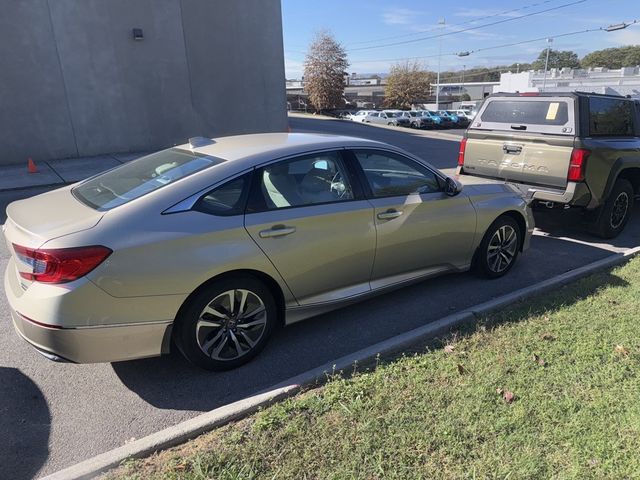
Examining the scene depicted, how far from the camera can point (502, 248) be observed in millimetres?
5039

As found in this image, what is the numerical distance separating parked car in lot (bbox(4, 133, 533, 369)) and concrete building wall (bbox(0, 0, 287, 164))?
11.6 meters

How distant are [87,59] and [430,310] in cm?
1345

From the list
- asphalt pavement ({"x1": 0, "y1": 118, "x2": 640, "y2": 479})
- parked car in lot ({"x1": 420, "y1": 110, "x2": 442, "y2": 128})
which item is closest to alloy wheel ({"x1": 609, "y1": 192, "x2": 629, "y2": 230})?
asphalt pavement ({"x1": 0, "y1": 118, "x2": 640, "y2": 479})

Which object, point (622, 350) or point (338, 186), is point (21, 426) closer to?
point (338, 186)

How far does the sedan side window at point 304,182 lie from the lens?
11.2 ft

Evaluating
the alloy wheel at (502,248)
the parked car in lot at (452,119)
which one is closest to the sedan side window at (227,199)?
the alloy wheel at (502,248)

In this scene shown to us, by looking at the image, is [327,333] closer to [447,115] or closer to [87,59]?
[87,59]

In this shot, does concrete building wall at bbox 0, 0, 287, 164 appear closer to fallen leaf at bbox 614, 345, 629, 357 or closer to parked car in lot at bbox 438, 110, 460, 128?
fallen leaf at bbox 614, 345, 629, 357

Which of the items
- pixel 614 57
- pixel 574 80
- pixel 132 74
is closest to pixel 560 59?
pixel 614 57

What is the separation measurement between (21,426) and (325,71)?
61514 mm

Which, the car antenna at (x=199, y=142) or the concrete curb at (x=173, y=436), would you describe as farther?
the car antenna at (x=199, y=142)

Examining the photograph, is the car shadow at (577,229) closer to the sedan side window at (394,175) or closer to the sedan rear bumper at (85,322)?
the sedan side window at (394,175)

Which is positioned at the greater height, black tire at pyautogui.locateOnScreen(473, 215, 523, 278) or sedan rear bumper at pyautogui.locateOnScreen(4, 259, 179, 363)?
sedan rear bumper at pyautogui.locateOnScreen(4, 259, 179, 363)

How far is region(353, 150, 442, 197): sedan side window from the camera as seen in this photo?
13.2ft
